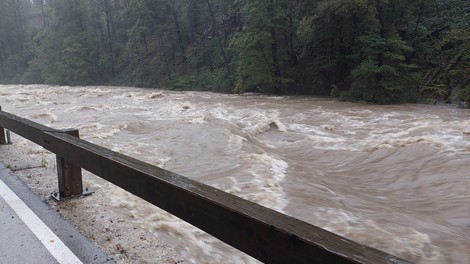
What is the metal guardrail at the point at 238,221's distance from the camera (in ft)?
5.51

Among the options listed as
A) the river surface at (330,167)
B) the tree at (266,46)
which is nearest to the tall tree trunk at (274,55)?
the tree at (266,46)

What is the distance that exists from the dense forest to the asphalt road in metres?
16.0

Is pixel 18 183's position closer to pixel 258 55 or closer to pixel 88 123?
pixel 88 123

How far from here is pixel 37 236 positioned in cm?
367

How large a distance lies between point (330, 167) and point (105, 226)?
18.7 feet

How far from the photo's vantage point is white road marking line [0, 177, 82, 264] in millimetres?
3270

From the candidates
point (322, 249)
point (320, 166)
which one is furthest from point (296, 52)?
point (322, 249)

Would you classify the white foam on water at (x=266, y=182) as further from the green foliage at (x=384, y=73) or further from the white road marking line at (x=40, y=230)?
the green foliage at (x=384, y=73)

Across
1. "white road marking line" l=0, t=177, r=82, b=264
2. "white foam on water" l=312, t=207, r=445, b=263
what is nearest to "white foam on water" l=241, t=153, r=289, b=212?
"white foam on water" l=312, t=207, r=445, b=263

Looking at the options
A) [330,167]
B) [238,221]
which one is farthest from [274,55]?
[238,221]

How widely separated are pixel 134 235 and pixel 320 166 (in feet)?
18.5

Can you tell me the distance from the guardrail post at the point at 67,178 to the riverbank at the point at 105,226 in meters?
0.10

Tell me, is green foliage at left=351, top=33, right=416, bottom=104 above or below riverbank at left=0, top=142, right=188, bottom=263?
above

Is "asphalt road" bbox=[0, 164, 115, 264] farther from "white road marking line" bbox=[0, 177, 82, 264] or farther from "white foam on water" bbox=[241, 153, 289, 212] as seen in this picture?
"white foam on water" bbox=[241, 153, 289, 212]
